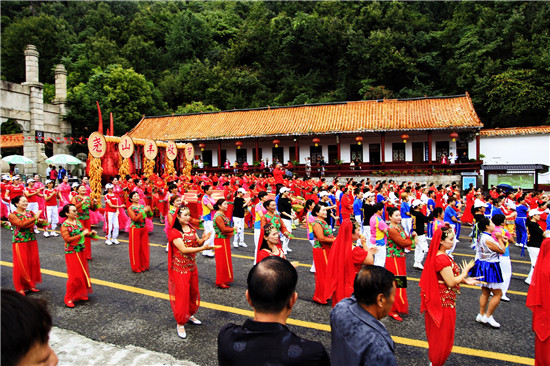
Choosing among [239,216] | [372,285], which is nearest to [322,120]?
[239,216]

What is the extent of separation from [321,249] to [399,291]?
1339 millimetres

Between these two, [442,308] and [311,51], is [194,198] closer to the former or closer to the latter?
[442,308]

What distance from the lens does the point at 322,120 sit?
957 inches

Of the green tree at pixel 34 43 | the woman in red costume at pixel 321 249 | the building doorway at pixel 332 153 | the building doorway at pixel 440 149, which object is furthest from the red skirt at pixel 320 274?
the green tree at pixel 34 43

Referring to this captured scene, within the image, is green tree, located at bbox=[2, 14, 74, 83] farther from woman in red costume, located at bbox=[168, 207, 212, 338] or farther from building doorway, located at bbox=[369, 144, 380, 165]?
woman in red costume, located at bbox=[168, 207, 212, 338]

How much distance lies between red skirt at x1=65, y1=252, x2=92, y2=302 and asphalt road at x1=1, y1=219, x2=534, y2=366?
0.57ft

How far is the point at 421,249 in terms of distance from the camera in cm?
750

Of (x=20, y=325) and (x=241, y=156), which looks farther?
(x=241, y=156)

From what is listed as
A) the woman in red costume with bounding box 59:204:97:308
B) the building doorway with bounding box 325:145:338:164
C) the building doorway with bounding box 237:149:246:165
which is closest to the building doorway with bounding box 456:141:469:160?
the building doorway with bounding box 325:145:338:164

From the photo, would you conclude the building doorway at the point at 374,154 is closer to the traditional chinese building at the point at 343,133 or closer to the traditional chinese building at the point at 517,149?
the traditional chinese building at the point at 343,133

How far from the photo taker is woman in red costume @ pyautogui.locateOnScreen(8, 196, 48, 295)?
18.3 feet

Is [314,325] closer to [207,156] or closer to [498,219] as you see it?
[498,219]

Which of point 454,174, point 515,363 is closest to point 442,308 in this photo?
point 515,363

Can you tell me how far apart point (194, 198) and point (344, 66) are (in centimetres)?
3316
